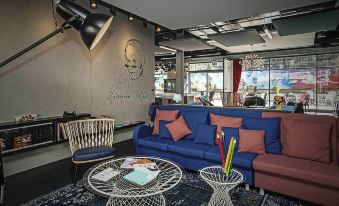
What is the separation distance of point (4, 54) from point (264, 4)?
161 inches

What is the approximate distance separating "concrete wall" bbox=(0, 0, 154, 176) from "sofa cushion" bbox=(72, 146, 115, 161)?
111 cm

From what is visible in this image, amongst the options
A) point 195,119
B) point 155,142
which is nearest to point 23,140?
point 155,142

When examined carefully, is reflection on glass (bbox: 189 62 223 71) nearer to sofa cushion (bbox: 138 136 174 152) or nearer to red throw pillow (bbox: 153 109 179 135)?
red throw pillow (bbox: 153 109 179 135)

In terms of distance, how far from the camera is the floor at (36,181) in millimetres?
2430

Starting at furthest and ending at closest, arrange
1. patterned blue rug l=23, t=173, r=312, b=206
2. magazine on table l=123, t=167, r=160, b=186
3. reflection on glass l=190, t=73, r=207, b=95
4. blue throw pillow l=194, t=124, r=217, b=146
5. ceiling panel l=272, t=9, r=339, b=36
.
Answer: reflection on glass l=190, t=73, r=207, b=95, ceiling panel l=272, t=9, r=339, b=36, blue throw pillow l=194, t=124, r=217, b=146, patterned blue rug l=23, t=173, r=312, b=206, magazine on table l=123, t=167, r=160, b=186

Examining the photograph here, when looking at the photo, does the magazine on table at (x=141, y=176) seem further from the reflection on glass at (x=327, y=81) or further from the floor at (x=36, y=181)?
the reflection on glass at (x=327, y=81)

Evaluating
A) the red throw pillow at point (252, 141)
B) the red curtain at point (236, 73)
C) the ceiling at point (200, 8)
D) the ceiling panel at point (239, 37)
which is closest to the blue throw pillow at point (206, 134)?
the red throw pillow at point (252, 141)

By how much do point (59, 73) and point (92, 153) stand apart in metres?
1.68

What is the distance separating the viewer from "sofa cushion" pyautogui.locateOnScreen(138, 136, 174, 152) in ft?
10.7

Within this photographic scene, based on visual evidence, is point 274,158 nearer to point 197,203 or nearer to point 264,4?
point 197,203

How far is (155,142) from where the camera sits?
334cm

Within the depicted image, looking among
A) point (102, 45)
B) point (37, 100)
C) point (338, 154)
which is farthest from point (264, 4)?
point (37, 100)

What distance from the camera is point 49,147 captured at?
351 centimetres

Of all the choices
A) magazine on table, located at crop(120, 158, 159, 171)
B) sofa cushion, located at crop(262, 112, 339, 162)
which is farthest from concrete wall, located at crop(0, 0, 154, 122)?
sofa cushion, located at crop(262, 112, 339, 162)
